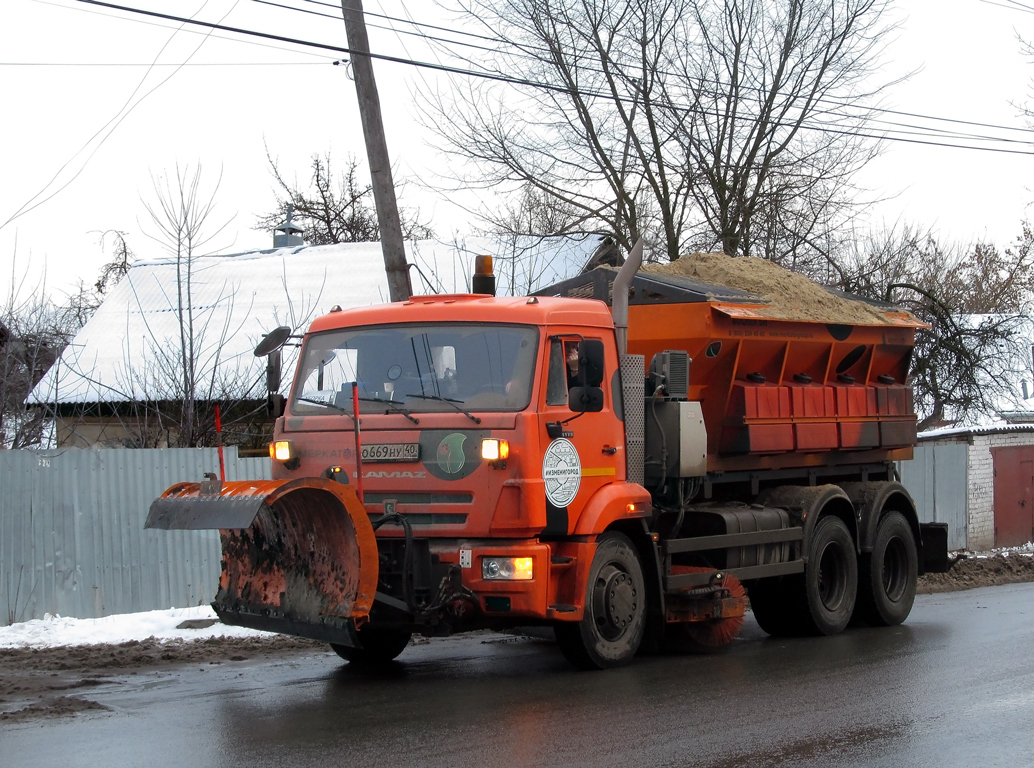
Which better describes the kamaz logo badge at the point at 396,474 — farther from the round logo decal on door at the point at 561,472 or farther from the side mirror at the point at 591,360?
the side mirror at the point at 591,360

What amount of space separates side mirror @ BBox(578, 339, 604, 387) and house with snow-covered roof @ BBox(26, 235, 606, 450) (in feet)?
30.2

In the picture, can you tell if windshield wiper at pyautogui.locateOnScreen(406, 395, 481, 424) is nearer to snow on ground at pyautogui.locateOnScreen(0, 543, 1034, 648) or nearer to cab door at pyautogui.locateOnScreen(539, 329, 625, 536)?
cab door at pyautogui.locateOnScreen(539, 329, 625, 536)

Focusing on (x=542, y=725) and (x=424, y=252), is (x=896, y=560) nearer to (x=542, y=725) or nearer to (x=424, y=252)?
(x=542, y=725)

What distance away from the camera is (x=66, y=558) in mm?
11250

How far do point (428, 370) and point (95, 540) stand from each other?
16.7 feet

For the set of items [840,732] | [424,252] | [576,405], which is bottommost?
[840,732]

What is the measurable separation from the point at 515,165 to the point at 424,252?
14.4ft

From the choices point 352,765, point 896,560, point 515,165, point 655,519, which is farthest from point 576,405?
point 515,165

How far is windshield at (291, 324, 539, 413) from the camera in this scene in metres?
8.02

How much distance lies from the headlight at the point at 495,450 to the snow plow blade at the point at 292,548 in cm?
90

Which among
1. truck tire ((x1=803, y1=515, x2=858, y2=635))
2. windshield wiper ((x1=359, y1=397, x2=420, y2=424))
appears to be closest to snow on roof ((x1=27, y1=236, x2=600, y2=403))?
truck tire ((x1=803, y1=515, x2=858, y2=635))

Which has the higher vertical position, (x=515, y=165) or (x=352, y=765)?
(x=515, y=165)

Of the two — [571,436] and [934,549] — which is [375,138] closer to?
[571,436]

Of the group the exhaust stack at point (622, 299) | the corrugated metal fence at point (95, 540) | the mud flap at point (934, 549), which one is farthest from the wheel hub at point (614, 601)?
the corrugated metal fence at point (95, 540)
